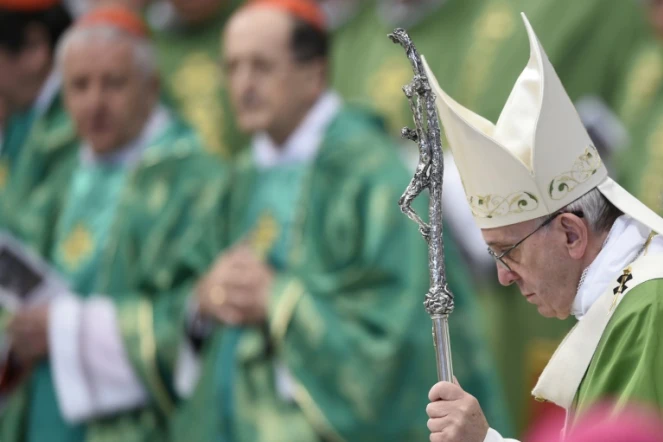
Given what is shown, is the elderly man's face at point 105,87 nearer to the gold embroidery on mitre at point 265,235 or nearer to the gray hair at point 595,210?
the gold embroidery on mitre at point 265,235

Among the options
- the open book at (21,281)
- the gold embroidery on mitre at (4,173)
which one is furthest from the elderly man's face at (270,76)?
the gold embroidery on mitre at (4,173)

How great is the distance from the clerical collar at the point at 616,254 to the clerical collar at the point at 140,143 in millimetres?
3313

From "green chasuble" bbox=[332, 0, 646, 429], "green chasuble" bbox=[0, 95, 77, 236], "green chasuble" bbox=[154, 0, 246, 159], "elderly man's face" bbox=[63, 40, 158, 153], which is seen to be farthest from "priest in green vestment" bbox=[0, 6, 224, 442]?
"green chasuble" bbox=[332, 0, 646, 429]

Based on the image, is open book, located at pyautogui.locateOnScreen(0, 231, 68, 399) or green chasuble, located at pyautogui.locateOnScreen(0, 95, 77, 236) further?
green chasuble, located at pyautogui.locateOnScreen(0, 95, 77, 236)

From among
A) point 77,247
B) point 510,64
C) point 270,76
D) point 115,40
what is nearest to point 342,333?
point 270,76

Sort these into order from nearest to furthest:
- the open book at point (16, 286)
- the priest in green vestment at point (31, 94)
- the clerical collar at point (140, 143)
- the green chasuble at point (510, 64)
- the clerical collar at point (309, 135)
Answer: the clerical collar at point (309, 135), the open book at point (16, 286), the clerical collar at point (140, 143), the green chasuble at point (510, 64), the priest in green vestment at point (31, 94)

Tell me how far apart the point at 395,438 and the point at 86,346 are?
4.40ft

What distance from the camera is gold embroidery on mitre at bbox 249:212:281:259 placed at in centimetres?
545

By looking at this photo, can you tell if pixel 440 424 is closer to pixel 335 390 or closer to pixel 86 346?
pixel 335 390

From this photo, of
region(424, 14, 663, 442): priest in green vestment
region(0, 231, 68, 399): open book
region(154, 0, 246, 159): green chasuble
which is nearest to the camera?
region(424, 14, 663, 442): priest in green vestment

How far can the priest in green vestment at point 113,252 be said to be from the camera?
562cm

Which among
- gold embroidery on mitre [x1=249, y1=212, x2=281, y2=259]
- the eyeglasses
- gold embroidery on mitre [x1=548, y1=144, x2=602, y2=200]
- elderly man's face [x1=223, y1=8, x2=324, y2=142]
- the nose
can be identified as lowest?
gold embroidery on mitre [x1=249, y1=212, x2=281, y2=259]

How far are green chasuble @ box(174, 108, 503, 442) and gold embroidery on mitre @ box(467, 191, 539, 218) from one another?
6.55 feet

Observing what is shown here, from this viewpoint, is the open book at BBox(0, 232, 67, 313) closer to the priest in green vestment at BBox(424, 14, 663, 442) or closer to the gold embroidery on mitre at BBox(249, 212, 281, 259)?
the gold embroidery on mitre at BBox(249, 212, 281, 259)
